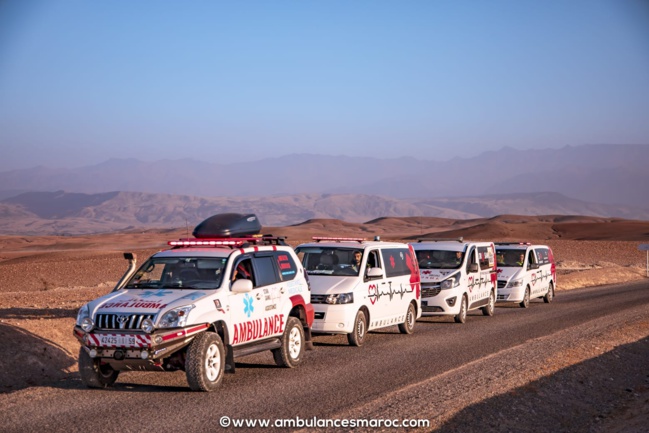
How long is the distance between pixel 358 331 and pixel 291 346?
10.6 feet

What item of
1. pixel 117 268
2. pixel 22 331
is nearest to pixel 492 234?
pixel 117 268

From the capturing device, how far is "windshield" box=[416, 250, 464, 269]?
2246 centimetres

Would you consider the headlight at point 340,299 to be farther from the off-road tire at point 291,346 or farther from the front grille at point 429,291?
the front grille at point 429,291

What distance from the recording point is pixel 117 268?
1795 inches

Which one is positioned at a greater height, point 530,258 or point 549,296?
point 530,258

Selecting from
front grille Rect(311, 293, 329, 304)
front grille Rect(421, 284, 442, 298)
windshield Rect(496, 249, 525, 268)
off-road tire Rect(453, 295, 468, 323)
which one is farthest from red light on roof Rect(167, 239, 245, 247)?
windshield Rect(496, 249, 525, 268)

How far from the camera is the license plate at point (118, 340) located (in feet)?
36.4

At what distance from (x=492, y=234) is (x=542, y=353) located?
85254mm

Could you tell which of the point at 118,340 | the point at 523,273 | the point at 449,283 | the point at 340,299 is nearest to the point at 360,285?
the point at 340,299

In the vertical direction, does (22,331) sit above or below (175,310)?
Answer: below

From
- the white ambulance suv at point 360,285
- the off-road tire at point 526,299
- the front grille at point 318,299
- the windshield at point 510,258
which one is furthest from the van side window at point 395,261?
the windshield at point 510,258

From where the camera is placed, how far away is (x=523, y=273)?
1081 inches

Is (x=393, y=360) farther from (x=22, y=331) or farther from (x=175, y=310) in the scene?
(x=22, y=331)

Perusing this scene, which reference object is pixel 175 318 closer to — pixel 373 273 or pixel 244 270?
pixel 244 270
